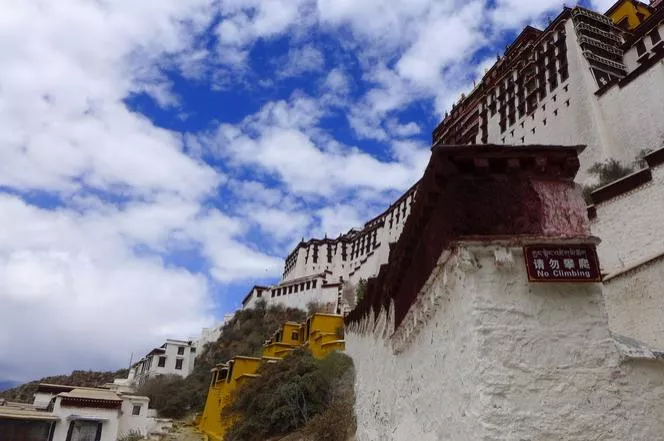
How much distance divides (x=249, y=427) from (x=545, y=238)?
14594mm

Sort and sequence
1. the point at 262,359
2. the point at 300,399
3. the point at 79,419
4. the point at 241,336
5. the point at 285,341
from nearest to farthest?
the point at 300,399, the point at 262,359, the point at 79,419, the point at 285,341, the point at 241,336

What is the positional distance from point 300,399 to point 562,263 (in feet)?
41.4

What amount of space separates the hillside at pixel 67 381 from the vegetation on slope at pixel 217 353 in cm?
1147

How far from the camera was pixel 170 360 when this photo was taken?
45156 millimetres

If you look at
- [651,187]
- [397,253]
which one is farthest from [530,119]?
[397,253]

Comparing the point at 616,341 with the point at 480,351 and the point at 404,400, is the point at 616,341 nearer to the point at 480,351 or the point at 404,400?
the point at 480,351

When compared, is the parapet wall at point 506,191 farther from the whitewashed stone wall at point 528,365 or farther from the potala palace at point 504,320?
the whitewashed stone wall at point 528,365

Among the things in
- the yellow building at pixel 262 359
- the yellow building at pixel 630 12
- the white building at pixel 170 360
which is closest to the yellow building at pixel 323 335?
the yellow building at pixel 262 359

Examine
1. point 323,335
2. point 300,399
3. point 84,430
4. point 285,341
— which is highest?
point 285,341

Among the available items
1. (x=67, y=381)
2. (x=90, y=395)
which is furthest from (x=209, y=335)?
(x=90, y=395)

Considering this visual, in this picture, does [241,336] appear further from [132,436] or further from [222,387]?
[132,436]

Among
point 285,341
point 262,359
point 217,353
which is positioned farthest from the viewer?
point 217,353

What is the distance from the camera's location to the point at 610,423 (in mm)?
3875

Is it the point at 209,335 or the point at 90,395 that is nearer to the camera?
the point at 90,395
